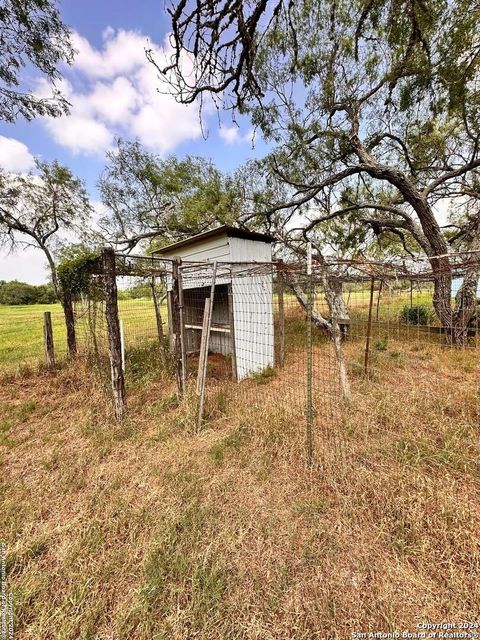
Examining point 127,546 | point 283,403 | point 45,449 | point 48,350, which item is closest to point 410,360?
point 283,403

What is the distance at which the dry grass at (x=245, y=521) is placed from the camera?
4.57ft

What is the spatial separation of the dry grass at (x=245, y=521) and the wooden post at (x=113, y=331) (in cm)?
34

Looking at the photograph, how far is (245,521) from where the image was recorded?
1.92 meters

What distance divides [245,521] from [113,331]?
267 centimetres

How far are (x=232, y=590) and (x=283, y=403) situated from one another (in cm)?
224

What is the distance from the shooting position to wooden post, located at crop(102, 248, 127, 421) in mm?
3240

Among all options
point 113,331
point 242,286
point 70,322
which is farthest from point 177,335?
point 70,322

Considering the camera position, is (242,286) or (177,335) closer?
(177,335)

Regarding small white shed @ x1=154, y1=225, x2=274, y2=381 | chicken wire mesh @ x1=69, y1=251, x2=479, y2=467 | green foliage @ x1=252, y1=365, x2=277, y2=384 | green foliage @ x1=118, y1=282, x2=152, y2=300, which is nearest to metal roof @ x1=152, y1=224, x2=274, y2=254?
small white shed @ x1=154, y1=225, x2=274, y2=381

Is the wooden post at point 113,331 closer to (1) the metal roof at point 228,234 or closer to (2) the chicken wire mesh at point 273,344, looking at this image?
(2) the chicken wire mesh at point 273,344

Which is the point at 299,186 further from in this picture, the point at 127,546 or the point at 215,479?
the point at 127,546

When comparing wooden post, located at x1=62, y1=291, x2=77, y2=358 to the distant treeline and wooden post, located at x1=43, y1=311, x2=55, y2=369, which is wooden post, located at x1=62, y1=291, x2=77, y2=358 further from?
the distant treeline

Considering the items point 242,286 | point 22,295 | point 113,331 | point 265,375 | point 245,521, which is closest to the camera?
point 245,521

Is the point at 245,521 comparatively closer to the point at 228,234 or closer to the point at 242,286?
the point at 242,286
